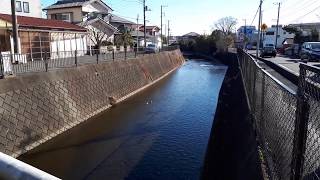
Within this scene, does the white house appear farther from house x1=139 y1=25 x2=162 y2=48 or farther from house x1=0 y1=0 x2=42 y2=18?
house x1=139 y1=25 x2=162 y2=48

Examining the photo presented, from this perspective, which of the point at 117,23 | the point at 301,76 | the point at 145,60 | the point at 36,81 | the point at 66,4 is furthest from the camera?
the point at 117,23

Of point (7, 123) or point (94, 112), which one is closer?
point (7, 123)

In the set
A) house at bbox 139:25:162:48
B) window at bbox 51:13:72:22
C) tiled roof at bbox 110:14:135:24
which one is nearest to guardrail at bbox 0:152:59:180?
window at bbox 51:13:72:22

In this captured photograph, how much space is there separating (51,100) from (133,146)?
456cm

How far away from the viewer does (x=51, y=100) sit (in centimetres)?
1468

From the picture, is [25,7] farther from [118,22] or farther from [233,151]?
[118,22]

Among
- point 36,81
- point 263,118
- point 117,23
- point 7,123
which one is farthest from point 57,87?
point 117,23

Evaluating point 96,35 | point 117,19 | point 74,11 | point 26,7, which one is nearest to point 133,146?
Result: point 26,7

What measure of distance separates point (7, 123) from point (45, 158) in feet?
5.74

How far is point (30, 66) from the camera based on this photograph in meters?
17.8

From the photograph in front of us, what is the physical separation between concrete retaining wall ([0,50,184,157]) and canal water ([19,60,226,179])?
549mm

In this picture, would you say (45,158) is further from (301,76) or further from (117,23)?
(117,23)

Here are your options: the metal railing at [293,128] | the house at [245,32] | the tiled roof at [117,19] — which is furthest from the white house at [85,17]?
the metal railing at [293,128]

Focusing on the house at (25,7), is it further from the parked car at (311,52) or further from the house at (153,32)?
the house at (153,32)
